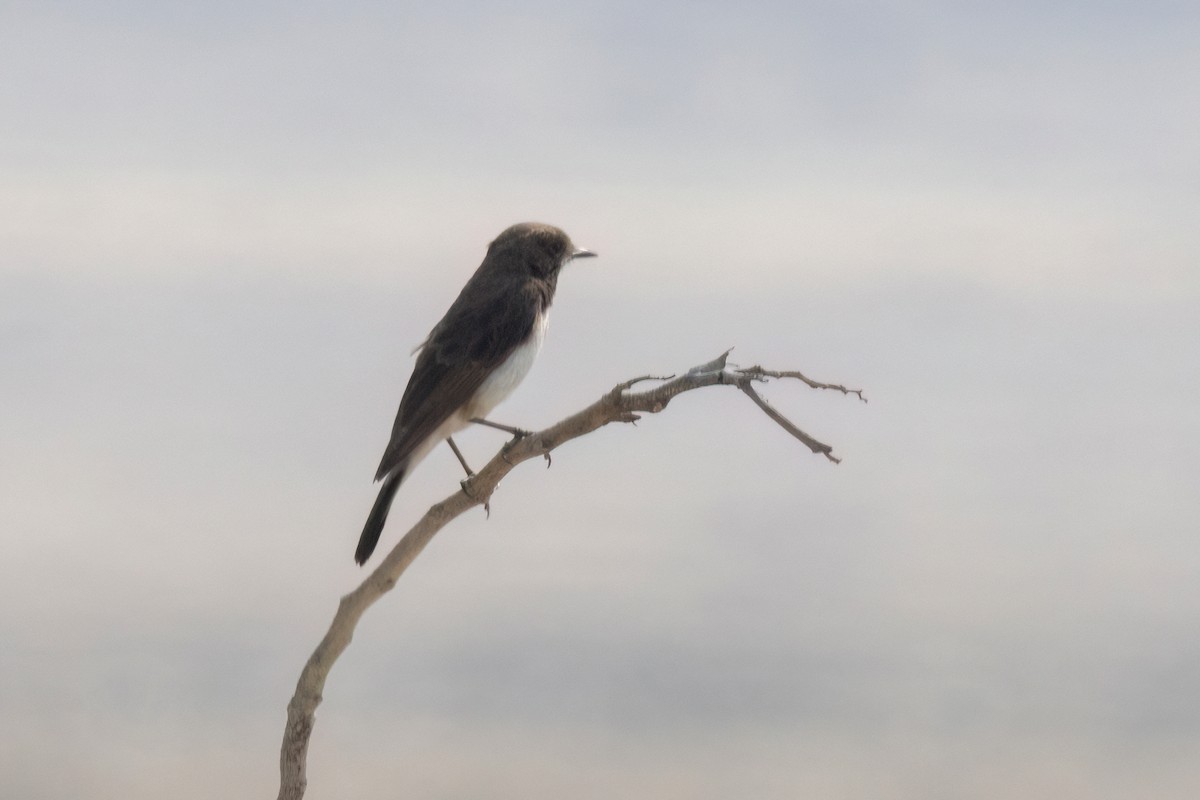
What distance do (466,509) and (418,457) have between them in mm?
924

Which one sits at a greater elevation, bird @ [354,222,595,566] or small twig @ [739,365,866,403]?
bird @ [354,222,595,566]

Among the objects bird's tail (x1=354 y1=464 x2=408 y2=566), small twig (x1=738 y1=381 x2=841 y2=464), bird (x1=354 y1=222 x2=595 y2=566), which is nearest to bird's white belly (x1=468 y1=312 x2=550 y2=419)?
bird (x1=354 y1=222 x2=595 y2=566)

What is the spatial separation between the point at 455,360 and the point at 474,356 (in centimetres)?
11

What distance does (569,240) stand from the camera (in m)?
7.53

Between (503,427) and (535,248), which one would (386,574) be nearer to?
(503,427)

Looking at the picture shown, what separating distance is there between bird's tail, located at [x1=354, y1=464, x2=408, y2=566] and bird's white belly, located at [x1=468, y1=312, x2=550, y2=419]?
→ 59 centimetres

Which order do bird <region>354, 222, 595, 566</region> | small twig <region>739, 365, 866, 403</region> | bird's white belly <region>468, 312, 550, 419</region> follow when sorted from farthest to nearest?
bird's white belly <region>468, 312, 550, 419</region> < bird <region>354, 222, 595, 566</region> < small twig <region>739, 365, 866, 403</region>

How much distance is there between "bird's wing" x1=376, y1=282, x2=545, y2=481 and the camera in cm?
642

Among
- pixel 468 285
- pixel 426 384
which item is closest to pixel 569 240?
pixel 468 285

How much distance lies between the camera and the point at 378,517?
244 inches

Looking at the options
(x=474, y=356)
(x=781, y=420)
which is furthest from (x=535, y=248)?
(x=781, y=420)

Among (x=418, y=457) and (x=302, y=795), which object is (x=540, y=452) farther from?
(x=302, y=795)

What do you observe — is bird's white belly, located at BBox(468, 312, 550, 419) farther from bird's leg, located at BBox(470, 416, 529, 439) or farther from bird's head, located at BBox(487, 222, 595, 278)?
bird's head, located at BBox(487, 222, 595, 278)

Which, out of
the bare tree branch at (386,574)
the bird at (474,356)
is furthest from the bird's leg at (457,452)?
the bare tree branch at (386,574)
